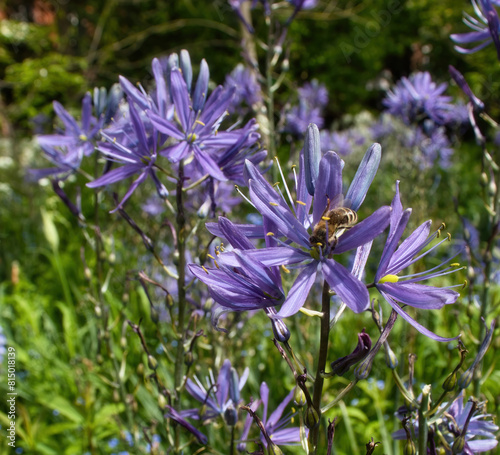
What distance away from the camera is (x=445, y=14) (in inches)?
372

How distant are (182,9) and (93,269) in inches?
372

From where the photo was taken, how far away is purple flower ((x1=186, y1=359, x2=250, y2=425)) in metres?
1.27

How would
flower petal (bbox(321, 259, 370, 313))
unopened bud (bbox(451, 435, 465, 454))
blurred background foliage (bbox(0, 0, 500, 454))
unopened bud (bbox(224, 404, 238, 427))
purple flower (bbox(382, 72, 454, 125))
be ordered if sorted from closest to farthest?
flower petal (bbox(321, 259, 370, 313)) < unopened bud (bbox(451, 435, 465, 454)) < unopened bud (bbox(224, 404, 238, 427)) < blurred background foliage (bbox(0, 0, 500, 454)) < purple flower (bbox(382, 72, 454, 125))

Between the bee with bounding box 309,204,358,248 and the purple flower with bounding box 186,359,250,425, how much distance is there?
24.2 inches

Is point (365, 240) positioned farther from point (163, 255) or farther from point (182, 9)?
point (182, 9)

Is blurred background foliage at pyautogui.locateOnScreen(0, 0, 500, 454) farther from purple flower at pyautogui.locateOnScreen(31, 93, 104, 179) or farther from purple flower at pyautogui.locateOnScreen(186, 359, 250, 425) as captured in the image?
purple flower at pyautogui.locateOnScreen(31, 93, 104, 179)

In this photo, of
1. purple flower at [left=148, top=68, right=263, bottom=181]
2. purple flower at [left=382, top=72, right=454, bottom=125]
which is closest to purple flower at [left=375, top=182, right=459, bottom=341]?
purple flower at [left=148, top=68, right=263, bottom=181]

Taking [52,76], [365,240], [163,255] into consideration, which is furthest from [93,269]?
[365,240]

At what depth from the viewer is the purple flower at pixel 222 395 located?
1.27 meters

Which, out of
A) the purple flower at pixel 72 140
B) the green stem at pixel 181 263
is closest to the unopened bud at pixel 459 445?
the green stem at pixel 181 263

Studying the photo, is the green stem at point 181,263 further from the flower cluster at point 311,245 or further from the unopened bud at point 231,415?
the flower cluster at point 311,245

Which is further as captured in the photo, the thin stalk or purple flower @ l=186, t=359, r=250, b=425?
purple flower @ l=186, t=359, r=250, b=425

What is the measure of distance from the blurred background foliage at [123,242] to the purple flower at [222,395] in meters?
0.19

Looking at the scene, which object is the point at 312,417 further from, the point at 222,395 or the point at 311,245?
the point at 222,395
